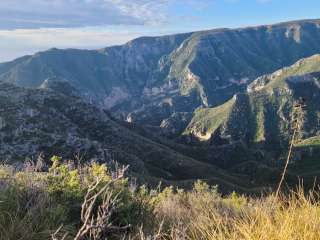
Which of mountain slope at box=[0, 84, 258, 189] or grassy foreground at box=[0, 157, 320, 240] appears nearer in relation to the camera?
grassy foreground at box=[0, 157, 320, 240]

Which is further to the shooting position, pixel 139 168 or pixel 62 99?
pixel 62 99

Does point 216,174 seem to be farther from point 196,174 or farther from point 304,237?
point 304,237

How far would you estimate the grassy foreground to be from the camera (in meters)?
5.23

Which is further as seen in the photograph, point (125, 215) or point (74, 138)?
point (74, 138)

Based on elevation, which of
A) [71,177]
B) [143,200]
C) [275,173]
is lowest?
[275,173]

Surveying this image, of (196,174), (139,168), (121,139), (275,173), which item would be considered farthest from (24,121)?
(275,173)

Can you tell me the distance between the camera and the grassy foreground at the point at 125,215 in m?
5.23

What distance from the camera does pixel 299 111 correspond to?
5.96 m

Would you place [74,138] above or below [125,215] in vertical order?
below

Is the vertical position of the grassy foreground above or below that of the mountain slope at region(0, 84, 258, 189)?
above

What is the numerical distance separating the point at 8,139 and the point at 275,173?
318ft

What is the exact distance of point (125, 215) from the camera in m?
7.69

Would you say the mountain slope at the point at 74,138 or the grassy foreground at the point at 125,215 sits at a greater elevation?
the grassy foreground at the point at 125,215

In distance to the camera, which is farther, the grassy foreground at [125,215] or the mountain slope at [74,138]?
the mountain slope at [74,138]
